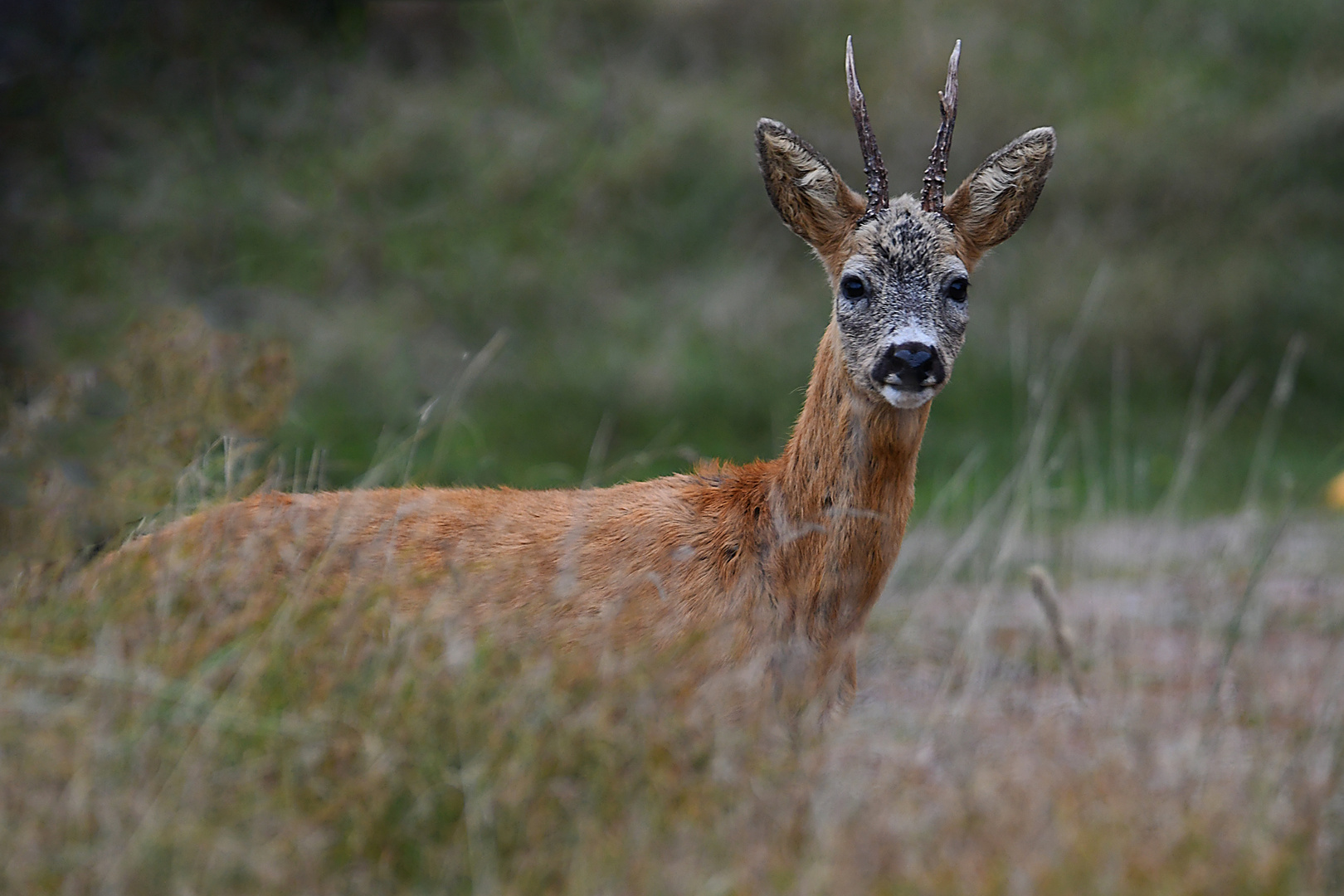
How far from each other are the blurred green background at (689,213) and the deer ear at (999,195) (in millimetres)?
4780

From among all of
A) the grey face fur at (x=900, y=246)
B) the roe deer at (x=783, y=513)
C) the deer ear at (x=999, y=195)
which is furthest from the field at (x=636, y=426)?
the deer ear at (x=999, y=195)

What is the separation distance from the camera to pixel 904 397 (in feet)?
13.7

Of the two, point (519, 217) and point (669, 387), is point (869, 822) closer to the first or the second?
point (669, 387)

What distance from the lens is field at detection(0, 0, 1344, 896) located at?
2820 millimetres

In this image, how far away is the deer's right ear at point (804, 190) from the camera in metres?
4.73

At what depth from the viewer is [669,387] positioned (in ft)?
36.6

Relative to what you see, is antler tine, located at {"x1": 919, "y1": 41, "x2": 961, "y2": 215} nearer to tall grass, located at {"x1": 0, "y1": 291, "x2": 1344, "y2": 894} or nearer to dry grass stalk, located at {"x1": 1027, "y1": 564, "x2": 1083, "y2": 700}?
dry grass stalk, located at {"x1": 1027, "y1": 564, "x2": 1083, "y2": 700}

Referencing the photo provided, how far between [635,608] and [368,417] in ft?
22.7

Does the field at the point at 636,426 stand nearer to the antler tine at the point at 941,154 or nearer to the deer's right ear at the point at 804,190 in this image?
the deer's right ear at the point at 804,190

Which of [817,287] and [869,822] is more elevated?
[817,287]

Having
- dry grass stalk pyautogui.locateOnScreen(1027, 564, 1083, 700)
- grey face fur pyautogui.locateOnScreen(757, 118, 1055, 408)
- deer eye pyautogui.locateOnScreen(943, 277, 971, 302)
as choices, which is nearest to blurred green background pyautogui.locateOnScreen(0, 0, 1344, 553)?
grey face fur pyautogui.locateOnScreen(757, 118, 1055, 408)

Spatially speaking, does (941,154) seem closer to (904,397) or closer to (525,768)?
(904,397)

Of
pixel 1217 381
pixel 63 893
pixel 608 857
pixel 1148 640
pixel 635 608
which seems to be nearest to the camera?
pixel 63 893

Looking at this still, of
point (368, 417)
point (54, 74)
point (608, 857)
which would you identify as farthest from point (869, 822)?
point (368, 417)
